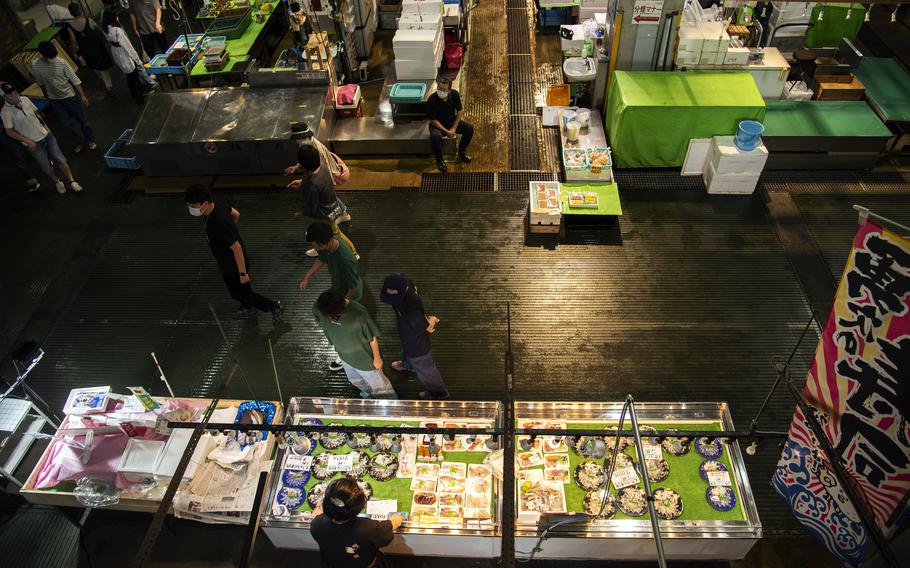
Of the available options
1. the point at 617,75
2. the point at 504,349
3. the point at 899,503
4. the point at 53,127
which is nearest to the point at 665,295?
the point at 504,349

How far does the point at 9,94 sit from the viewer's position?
7.19 m

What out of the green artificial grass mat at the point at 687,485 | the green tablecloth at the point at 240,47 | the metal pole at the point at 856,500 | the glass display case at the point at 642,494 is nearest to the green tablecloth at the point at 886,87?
the glass display case at the point at 642,494

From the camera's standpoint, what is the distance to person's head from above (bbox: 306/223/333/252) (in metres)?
4.94

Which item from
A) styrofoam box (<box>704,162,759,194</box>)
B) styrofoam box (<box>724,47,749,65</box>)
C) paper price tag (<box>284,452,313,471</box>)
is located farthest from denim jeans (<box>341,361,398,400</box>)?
styrofoam box (<box>724,47,749,65</box>)

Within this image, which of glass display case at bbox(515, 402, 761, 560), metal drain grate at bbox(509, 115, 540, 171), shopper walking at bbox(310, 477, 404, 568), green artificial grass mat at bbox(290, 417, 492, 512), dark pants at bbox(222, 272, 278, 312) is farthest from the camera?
metal drain grate at bbox(509, 115, 540, 171)

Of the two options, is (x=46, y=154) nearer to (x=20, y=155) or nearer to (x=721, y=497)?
(x=20, y=155)

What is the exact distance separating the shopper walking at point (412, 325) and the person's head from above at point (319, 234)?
0.61 metres

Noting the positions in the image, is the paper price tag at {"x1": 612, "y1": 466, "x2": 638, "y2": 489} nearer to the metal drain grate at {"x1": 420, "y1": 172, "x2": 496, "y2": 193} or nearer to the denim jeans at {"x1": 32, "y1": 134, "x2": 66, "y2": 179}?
the metal drain grate at {"x1": 420, "y1": 172, "x2": 496, "y2": 193}

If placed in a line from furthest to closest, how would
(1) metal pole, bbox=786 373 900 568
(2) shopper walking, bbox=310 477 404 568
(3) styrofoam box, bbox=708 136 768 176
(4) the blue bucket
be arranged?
(3) styrofoam box, bbox=708 136 768 176, (4) the blue bucket, (2) shopper walking, bbox=310 477 404 568, (1) metal pole, bbox=786 373 900 568

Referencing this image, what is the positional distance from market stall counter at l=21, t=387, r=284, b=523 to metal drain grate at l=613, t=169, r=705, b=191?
17.3 ft

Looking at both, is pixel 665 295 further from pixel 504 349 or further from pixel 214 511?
pixel 214 511

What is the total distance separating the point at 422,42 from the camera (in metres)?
8.31

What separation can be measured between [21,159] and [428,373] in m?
6.73

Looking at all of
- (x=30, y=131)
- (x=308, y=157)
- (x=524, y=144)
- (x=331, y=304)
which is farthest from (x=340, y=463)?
(x=30, y=131)
